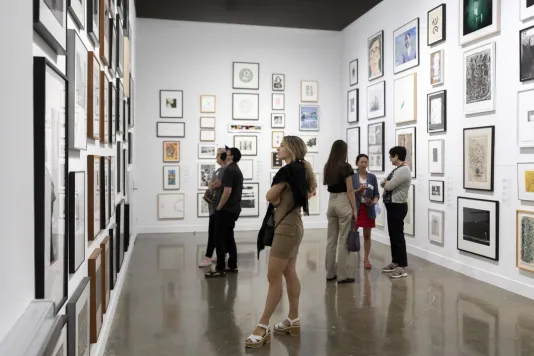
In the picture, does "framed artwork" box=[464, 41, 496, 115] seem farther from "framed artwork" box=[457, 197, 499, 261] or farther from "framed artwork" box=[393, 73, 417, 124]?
"framed artwork" box=[393, 73, 417, 124]

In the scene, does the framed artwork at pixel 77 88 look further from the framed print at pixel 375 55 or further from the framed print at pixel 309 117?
the framed print at pixel 309 117

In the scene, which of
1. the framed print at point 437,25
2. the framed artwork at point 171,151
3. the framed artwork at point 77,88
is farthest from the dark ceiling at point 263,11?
the framed artwork at point 77,88

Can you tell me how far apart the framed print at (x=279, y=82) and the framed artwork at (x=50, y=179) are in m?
9.39

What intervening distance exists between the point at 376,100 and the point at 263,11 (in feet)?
10.2

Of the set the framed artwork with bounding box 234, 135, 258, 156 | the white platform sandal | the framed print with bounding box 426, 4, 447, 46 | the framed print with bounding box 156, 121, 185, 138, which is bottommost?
the white platform sandal

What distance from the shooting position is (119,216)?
18.1 feet

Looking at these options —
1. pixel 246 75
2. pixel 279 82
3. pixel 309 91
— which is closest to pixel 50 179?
pixel 246 75

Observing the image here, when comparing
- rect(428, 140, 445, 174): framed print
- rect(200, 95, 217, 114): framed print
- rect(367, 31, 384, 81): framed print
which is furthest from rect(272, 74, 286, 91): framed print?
rect(428, 140, 445, 174): framed print

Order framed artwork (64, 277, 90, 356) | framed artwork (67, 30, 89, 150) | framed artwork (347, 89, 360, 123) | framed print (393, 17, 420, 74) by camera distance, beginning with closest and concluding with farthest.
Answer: framed artwork (64, 277, 90, 356) → framed artwork (67, 30, 89, 150) → framed print (393, 17, 420, 74) → framed artwork (347, 89, 360, 123)

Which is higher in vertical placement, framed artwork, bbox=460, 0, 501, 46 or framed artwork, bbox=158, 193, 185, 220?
framed artwork, bbox=460, 0, 501, 46

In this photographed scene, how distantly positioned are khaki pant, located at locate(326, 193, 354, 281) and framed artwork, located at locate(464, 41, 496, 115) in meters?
2.34

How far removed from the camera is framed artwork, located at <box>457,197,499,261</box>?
625cm

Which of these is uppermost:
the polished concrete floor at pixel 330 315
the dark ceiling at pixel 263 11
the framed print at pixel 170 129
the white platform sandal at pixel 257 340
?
the dark ceiling at pixel 263 11

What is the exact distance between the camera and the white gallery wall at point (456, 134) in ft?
19.6
